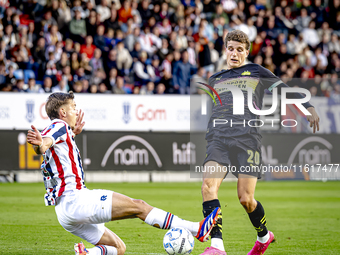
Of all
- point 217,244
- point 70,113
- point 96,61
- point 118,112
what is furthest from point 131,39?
point 217,244

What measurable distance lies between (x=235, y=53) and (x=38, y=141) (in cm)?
241

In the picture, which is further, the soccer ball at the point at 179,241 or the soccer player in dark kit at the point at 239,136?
the soccer player in dark kit at the point at 239,136

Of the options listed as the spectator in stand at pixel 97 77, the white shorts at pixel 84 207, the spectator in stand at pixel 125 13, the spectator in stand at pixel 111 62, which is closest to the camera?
the white shorts at pixel 84 207

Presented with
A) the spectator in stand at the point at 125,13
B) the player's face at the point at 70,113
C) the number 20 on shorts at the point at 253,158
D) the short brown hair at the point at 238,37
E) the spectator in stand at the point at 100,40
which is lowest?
the number 20 on shorts at the point at 253,158

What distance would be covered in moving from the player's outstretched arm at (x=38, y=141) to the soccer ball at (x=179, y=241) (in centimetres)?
128

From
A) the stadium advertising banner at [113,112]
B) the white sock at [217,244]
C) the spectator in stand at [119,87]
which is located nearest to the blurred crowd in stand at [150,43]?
the spectator in stand at [119,87]

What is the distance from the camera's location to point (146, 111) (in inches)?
607

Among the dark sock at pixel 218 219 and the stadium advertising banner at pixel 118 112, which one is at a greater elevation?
the stadium advertising banner at pixel 118 112

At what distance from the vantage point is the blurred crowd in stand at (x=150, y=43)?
1545 cm

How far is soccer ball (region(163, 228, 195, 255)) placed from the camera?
A: 444 cm

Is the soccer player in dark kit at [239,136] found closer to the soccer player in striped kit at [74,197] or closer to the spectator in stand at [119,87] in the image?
the soccer player in striped kit at [74,197]

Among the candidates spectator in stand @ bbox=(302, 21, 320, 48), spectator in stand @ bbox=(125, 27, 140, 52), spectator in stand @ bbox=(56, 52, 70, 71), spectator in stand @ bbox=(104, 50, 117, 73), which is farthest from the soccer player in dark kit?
spectator in stand @ bbox=(302, 21, 320, 48)

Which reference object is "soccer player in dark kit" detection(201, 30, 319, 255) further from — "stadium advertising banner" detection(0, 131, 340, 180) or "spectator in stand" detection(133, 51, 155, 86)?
"spectator in stand" detection(133, 51, 155, 86)

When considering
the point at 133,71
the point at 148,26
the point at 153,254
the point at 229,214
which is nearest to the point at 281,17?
the point at 148,26
